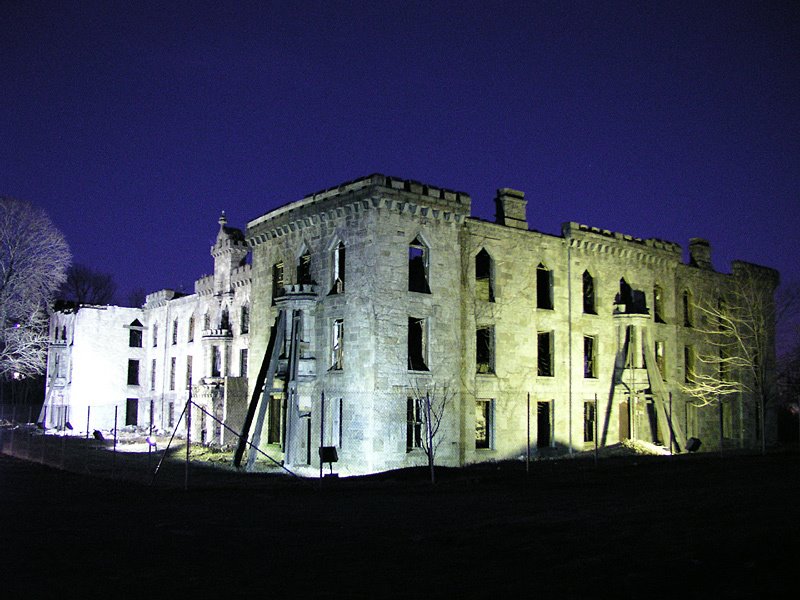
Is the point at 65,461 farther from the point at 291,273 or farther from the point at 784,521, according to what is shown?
the point at 784,521

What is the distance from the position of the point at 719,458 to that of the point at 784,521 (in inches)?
599

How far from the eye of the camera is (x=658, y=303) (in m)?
36.4

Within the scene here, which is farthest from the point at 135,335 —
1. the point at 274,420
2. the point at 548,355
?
the point at 548,355

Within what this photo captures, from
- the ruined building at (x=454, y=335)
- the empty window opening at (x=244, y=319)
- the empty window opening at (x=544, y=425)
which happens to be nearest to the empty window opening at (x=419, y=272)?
the ruined building at (x=454, y=335)

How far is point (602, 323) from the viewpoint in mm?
33188

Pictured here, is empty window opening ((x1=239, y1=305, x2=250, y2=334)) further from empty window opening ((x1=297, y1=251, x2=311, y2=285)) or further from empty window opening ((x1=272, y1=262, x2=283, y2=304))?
empty window opening ((x1=297, y1=251, x2=311, y2=285))

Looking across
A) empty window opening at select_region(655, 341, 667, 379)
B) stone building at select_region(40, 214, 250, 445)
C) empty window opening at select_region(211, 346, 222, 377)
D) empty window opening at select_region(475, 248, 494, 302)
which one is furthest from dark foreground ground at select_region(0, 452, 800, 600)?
stone building at select_region(40, 214, 250, 445)

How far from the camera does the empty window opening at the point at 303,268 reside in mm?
29188

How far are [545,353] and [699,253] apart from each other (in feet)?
46.2

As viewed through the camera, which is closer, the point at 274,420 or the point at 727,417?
the point at 274,420

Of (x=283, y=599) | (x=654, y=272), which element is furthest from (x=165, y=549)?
(x=654, y=272)

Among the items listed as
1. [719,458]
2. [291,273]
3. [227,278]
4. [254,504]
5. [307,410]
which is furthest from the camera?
[227,278]

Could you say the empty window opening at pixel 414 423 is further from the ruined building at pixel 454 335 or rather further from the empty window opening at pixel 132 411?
the empty window opening at pixel 132 411

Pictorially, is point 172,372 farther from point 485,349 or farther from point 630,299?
point 630,299
